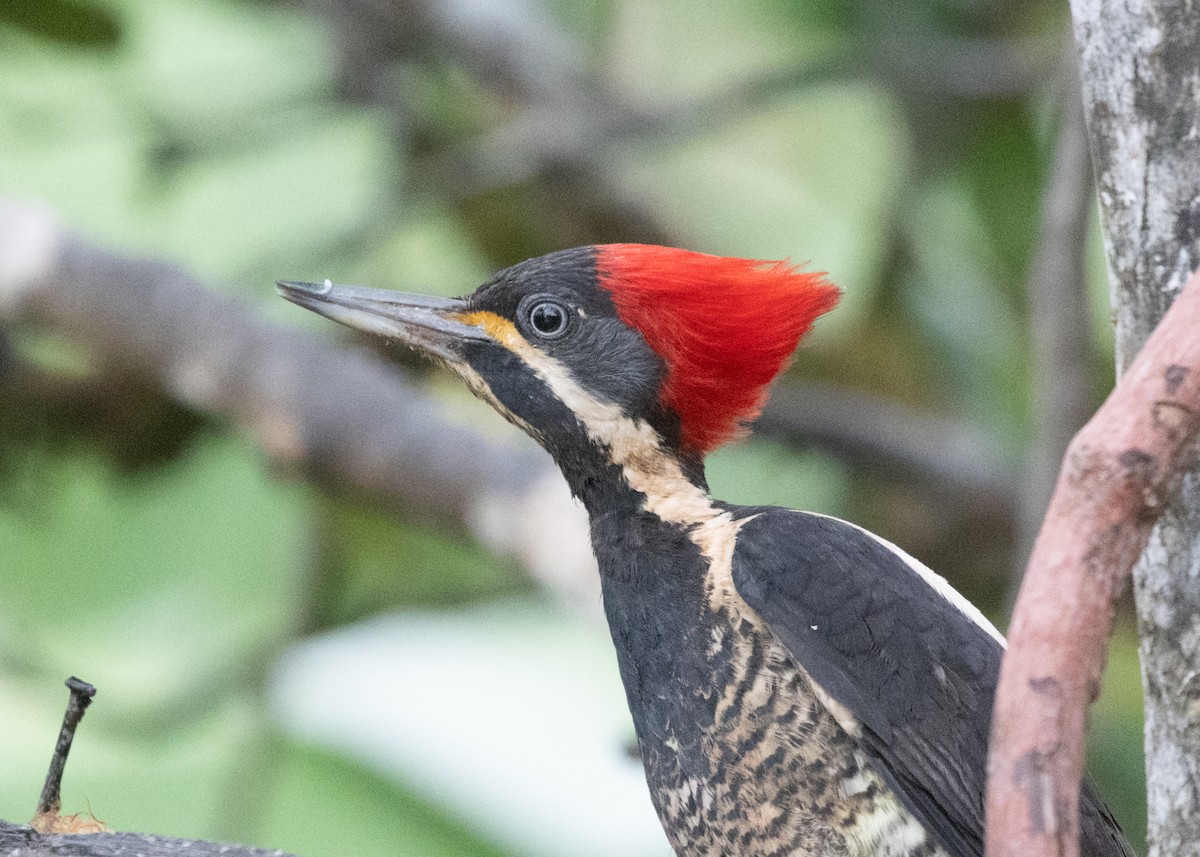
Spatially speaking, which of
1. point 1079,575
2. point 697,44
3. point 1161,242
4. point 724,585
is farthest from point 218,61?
point 1079,575

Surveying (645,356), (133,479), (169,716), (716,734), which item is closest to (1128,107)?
(645,356)

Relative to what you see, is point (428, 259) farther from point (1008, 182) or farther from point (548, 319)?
point (548, 319)

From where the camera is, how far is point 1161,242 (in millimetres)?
1308

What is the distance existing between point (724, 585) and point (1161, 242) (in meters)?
0.55

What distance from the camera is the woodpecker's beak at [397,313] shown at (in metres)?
1.70

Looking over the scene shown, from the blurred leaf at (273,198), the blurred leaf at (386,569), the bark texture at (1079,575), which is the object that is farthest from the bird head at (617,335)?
the blurred leaf at (273,198)

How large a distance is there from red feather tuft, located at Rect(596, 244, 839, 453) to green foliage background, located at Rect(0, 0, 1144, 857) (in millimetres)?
1620

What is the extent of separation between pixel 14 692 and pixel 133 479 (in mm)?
547

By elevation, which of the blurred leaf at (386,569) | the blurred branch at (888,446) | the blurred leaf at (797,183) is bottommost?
the blurred branch at (888,446)

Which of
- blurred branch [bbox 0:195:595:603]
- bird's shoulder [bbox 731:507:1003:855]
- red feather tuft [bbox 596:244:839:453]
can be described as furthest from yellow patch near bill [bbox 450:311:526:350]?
blurred branch [bbox 0:195:595:603]

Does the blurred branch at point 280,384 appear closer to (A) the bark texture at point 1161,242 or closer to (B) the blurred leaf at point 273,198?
(B) the blurred leaf at point 273,198

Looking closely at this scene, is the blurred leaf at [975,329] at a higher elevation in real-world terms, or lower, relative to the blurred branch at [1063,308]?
higher

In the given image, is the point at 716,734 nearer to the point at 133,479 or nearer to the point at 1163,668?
the point at 1163,668

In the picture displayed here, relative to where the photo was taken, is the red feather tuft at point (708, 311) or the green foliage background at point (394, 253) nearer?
the red feather tuft at point (708, 311)
